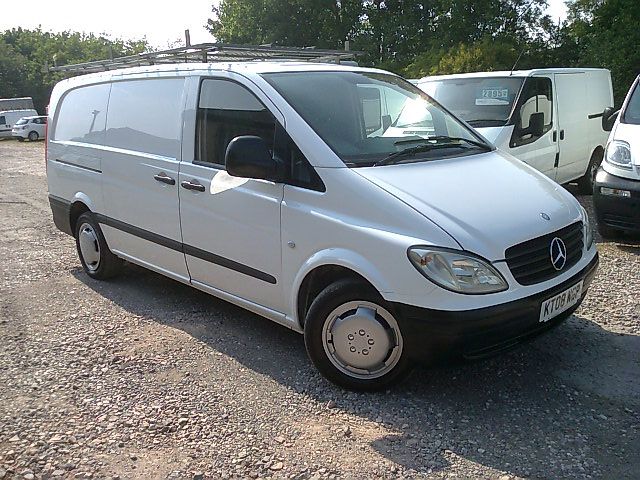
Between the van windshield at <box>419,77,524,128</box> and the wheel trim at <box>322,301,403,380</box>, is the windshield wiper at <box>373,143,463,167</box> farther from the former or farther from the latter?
the van windshield at <box>419,77,524,128</box>

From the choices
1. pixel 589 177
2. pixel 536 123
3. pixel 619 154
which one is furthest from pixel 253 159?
pixel 589 177

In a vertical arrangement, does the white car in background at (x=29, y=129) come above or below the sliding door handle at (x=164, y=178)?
below

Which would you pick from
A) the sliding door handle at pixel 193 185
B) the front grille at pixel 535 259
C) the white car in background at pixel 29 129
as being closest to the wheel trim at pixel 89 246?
the sliding door handle at pixel 193 185

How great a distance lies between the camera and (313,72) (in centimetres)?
435

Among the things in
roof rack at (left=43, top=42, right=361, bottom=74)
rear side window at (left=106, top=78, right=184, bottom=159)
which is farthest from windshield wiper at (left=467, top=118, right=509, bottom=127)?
rear side window at (left=106, top=78, right=184, bottom=159)

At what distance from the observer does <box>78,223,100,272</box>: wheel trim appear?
230 inches

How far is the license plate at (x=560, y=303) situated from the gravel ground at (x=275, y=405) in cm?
45

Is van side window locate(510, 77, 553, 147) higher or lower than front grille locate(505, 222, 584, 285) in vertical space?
higher

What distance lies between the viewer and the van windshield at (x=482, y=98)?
7.59m

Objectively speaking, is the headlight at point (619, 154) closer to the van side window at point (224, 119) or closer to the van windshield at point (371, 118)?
the van windshield at point (371, 118)

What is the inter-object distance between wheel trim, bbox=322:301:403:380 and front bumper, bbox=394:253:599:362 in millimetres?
118

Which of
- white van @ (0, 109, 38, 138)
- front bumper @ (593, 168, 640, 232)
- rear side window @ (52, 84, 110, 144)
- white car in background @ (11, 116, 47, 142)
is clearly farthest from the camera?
white van @ (0, 109, 38, 138)

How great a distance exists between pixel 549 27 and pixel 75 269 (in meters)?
23.2

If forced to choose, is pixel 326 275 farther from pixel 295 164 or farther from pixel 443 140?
pixel 443 140
